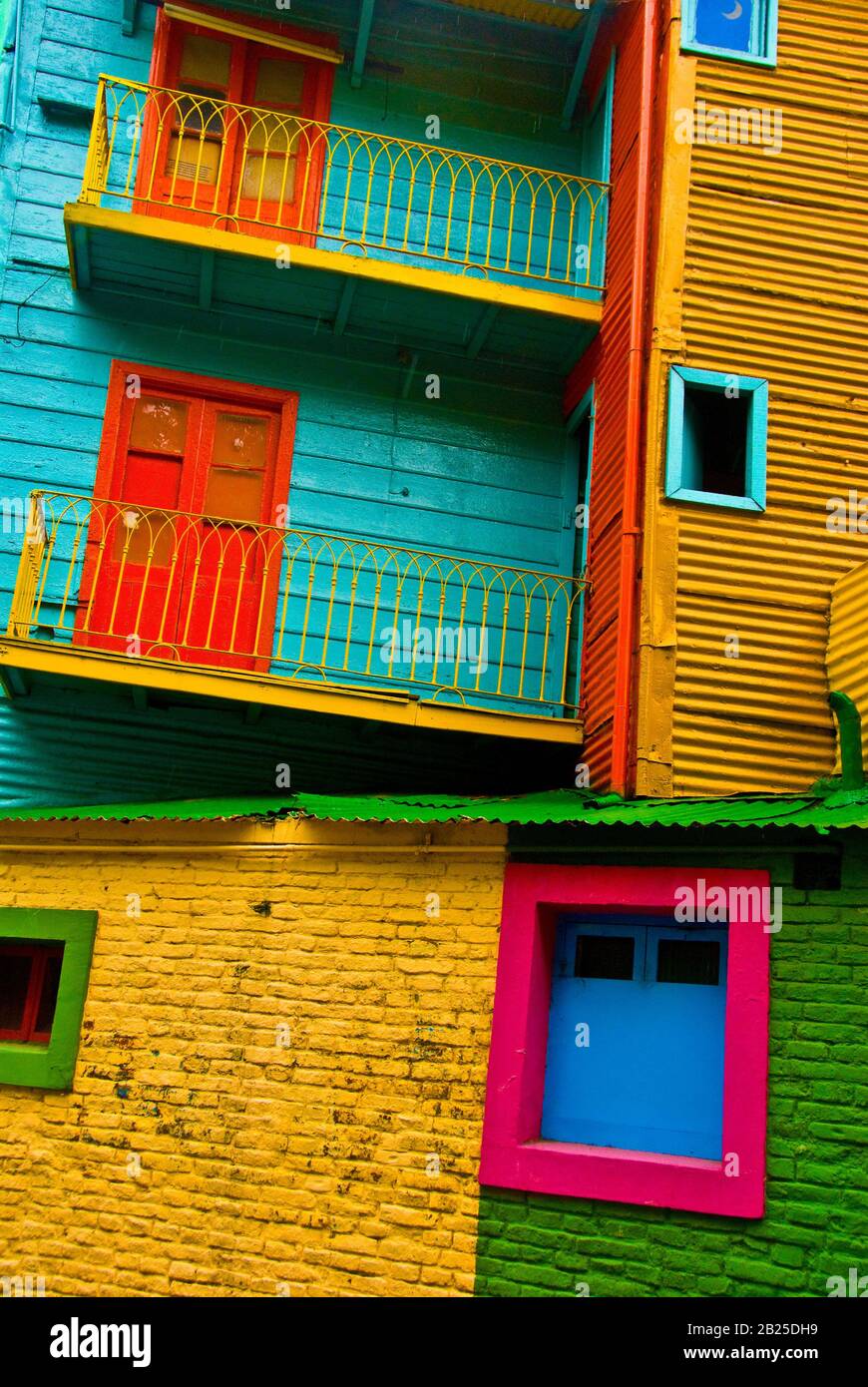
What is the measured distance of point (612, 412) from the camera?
9477 millimetres

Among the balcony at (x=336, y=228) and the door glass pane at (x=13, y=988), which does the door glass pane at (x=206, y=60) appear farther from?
the door glass pane at (x=13, y=988)

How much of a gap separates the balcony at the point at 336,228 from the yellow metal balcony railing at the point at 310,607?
1.86 metres

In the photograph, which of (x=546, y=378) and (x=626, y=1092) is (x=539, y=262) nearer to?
(x=546, y=378)

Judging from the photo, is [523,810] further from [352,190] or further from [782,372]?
[352,190]

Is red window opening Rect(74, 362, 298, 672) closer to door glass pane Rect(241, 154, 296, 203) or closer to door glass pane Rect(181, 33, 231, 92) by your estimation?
door glass pane Rect(241, 154, 296, 203)

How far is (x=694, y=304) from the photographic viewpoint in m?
9.05

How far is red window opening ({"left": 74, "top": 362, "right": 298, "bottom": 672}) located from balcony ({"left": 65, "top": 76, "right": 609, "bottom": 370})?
803 mm

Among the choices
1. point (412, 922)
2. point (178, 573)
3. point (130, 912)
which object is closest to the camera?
point (412, 922)

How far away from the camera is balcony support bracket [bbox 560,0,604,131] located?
34.4 ft

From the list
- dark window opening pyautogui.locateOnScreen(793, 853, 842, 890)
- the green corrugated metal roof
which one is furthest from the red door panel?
dark window opening pyautogui.locateOnScreen(793, 853, 842, 890)

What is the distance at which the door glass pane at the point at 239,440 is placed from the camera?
33.4ft

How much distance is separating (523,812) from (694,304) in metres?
4.14

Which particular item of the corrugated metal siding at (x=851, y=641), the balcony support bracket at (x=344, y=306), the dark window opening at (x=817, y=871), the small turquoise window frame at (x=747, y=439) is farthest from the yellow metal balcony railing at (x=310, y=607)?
the dark window opening at (x=817, y=871)

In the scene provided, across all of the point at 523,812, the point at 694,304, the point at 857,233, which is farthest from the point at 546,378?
the point at 523,812
